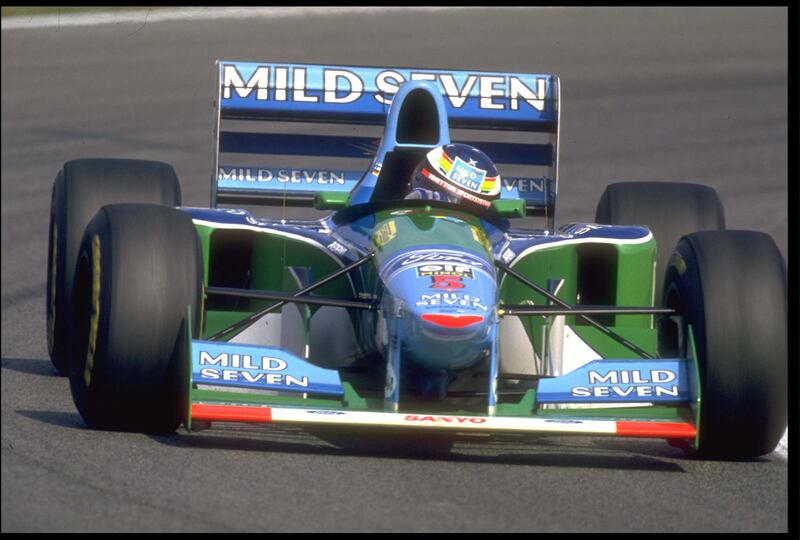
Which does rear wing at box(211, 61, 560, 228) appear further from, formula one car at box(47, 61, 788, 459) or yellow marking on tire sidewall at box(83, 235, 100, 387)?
yellow marking on tire sidewall at box(83, 235, 100, 387)

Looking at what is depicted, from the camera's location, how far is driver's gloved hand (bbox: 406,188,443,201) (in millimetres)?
7426

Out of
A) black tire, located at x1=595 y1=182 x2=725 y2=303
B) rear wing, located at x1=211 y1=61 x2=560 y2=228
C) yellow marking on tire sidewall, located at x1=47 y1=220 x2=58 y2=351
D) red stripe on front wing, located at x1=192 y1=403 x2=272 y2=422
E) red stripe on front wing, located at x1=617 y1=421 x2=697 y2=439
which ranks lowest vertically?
red stripe on front wing, located at x1=617 y1=421 x2=697 y2=439

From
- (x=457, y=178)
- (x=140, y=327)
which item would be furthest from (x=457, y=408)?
(x=457, y=178)

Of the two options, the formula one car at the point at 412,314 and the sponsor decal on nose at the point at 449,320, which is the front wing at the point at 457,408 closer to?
the formula one car at the point at 412,314

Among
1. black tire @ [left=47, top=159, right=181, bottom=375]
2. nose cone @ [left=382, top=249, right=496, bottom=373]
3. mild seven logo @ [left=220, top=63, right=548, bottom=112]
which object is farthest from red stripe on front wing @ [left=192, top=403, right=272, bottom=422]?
mild seven logo @ [left=220, top=63, right=548, bottom=112]

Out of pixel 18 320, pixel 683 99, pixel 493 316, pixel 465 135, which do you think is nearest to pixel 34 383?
pixel 18 320

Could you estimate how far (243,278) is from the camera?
7910 mm

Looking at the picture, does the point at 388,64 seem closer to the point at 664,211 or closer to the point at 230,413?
the point at 664,211

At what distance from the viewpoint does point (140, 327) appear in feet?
20.3

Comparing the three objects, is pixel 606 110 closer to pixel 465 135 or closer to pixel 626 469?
pixel 465 135

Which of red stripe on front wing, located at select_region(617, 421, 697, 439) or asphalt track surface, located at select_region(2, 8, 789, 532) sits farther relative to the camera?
red stripe on front wing, located at select_region(617, 421, 697, 439)

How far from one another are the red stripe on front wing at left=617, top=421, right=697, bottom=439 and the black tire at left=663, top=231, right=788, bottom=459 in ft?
0.38

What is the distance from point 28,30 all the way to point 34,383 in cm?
1660

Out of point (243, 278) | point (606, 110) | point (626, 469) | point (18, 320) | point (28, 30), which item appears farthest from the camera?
point (28, 30)
